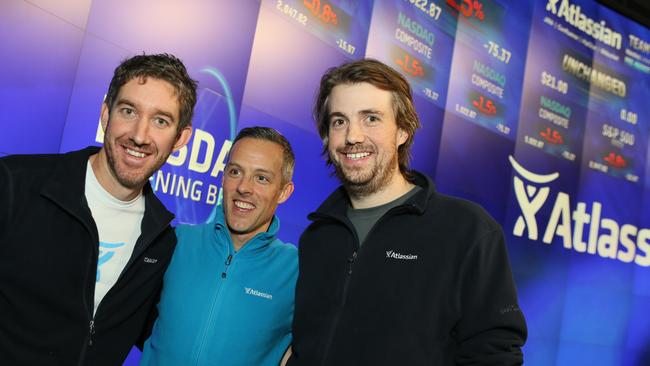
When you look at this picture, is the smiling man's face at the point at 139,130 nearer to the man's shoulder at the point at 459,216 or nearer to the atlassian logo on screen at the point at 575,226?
the man's shoulder at the point at 459,216

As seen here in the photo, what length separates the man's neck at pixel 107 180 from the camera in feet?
5.92

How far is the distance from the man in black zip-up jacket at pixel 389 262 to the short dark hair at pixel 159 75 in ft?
1.60

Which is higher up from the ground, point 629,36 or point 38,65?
point 629,36

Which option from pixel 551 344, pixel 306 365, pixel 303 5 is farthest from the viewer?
pixel 551 344

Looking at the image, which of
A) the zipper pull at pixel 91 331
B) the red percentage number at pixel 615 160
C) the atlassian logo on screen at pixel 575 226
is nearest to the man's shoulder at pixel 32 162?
the zipper pull at pixel 91 331

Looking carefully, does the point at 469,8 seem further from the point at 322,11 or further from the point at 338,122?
the point at 338,122

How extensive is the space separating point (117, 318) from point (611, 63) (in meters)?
6.16

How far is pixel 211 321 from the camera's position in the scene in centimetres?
182

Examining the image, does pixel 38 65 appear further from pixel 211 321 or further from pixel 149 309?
pixel 211 321

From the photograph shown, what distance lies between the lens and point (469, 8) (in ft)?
17.1

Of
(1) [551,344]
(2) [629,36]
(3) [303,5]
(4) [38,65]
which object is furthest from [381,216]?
(2) [629,36]

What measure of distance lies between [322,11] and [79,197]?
2.73 meters

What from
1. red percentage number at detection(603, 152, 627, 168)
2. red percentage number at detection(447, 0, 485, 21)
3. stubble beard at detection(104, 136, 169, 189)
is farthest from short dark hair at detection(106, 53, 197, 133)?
red percentage number at detection(603, 152, 627, 168)

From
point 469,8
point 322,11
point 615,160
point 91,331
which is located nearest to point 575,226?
point 615,160
